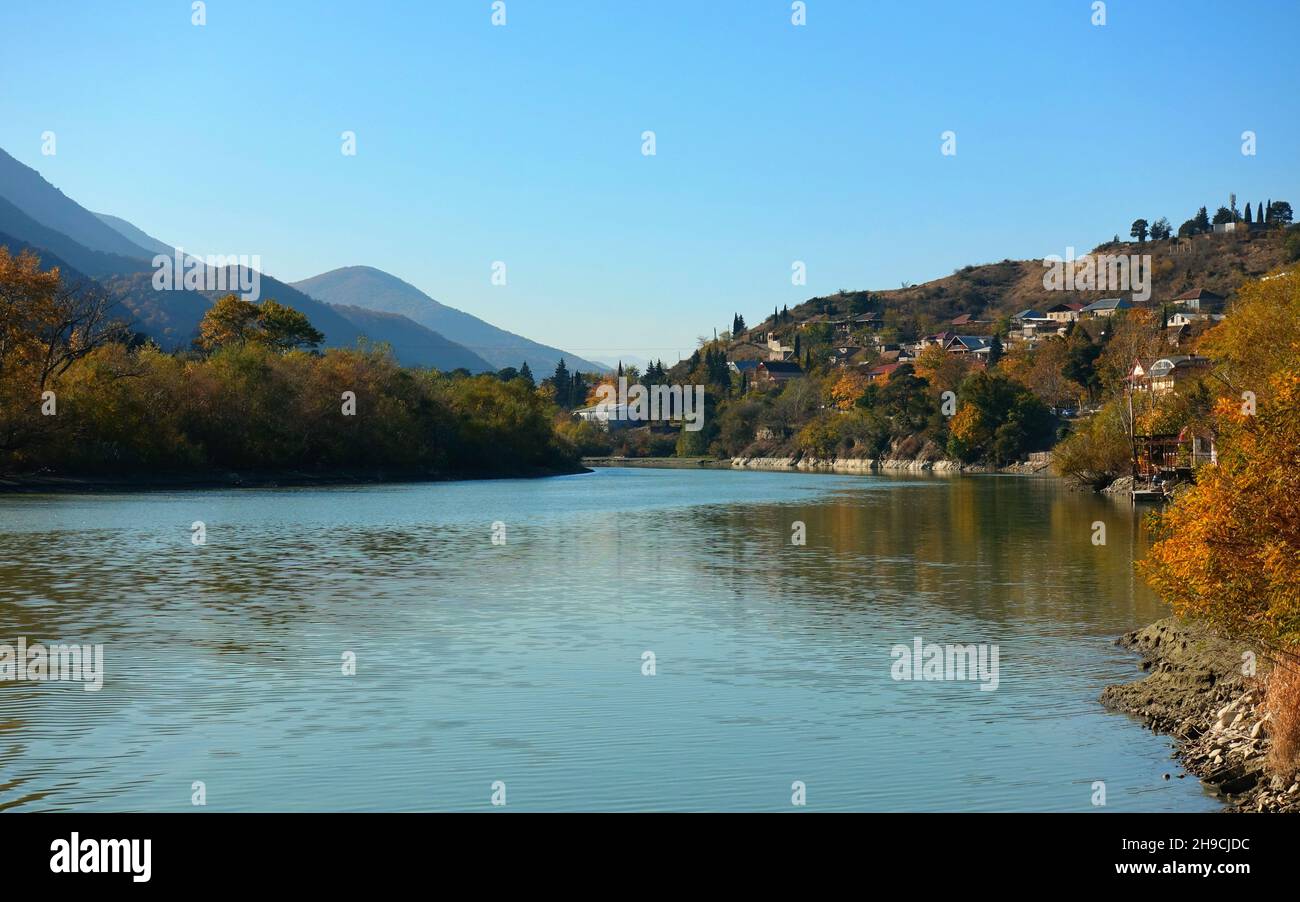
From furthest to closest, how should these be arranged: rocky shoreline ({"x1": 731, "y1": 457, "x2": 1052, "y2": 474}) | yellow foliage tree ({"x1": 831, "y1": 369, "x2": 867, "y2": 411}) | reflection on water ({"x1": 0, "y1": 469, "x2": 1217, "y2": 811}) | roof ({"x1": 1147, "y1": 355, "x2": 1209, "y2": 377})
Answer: yellow foliage tree ({"x1": 831, "y1": 369, "x2": 867, "y2": 411}), rocky shoreline ({"x1": 731, "y1": 457, "x2": 1052, "y2": 474}), roof ({"x1": 1147, "y1": 355, "x2": 1209, "y2": 377}), reflection on water ({"x1": 0, "y1": 469, "x2": 1217, "y2": 811})

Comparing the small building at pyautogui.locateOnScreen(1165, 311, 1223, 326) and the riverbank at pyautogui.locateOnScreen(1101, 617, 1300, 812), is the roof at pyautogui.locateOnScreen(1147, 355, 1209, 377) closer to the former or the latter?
the small building at pyautogui.locateOnScreen(1165, 311, 1223, 326)

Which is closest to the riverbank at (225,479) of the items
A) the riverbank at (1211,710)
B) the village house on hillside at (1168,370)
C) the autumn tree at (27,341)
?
the autumn tree at (27,341)

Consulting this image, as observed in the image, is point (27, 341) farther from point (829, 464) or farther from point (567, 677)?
point (829, 464)

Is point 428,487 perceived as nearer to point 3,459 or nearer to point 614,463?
point 3,459

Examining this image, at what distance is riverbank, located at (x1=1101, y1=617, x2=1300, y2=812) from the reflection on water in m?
0.42

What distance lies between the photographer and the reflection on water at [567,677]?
1325 cm

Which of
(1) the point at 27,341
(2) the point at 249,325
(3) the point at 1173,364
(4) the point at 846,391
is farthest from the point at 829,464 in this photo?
(1) the point at 27,341

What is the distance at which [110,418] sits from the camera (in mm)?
75375

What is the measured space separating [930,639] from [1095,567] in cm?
1412

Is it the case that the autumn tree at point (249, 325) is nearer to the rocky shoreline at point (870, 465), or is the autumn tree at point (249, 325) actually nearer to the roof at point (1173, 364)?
the rocky shoreline at point (870, 465)

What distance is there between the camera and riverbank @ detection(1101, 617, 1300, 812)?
12.7 metres

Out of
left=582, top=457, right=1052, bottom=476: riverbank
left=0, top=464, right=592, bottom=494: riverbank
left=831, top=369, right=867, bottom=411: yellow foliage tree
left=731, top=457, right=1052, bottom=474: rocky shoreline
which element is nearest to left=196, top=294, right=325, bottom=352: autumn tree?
left=0, top=464, right=592, bottom=494: riverbank

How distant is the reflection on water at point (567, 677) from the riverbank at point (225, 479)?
28385mm
